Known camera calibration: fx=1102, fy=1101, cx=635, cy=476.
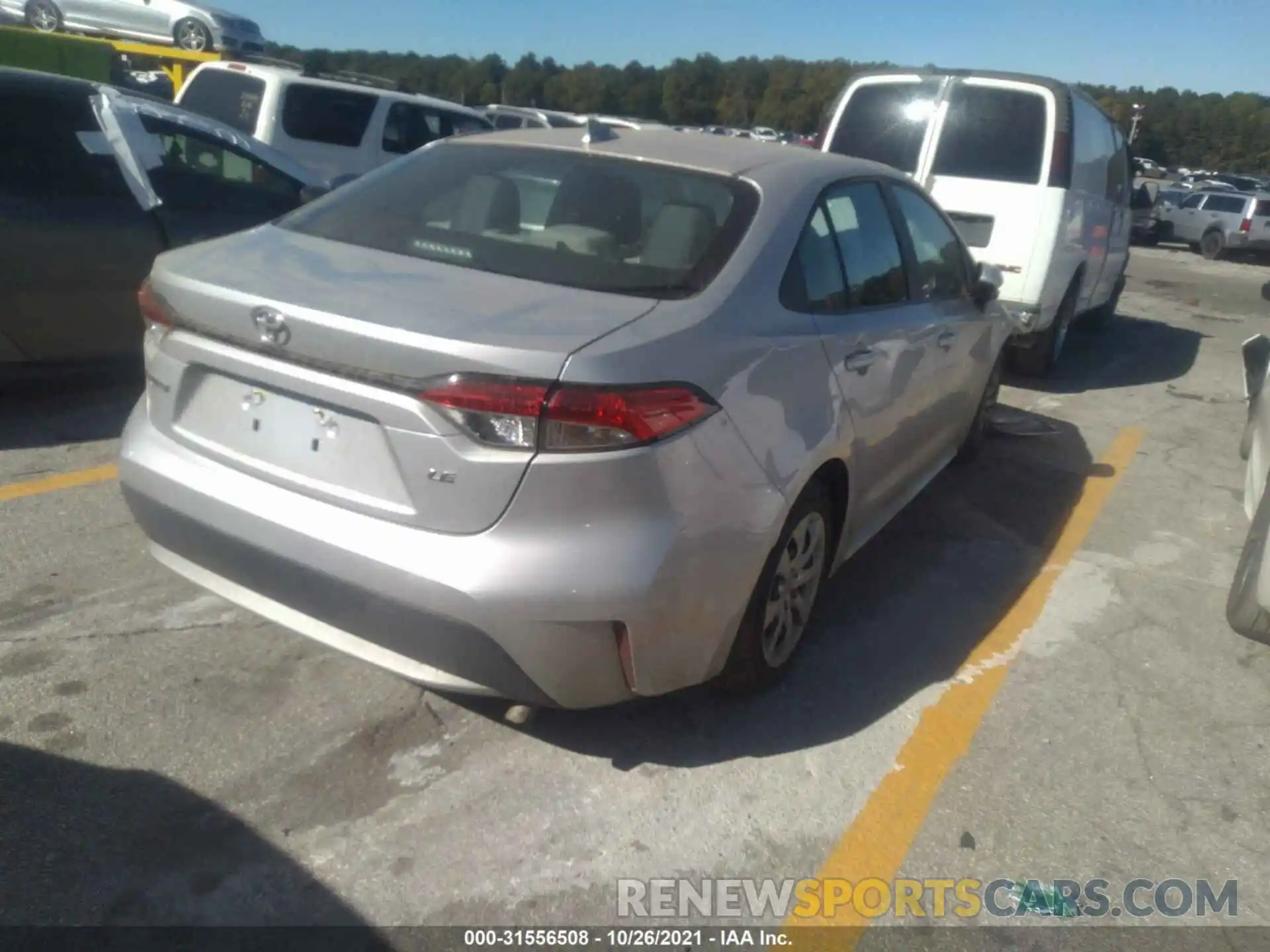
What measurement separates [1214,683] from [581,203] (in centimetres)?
281

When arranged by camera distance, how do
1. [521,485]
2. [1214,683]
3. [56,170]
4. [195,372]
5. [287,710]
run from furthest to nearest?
[56,170], [1214,683], [287,710], [195,372], [521,485]


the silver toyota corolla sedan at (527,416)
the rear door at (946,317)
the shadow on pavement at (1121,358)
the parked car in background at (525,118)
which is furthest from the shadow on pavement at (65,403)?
the parked car in background at (525,118)

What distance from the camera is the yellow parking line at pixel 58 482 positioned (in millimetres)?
4566

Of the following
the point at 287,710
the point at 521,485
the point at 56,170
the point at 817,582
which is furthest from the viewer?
the point at 56,170

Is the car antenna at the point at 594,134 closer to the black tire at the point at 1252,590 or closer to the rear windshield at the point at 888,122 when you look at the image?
the black tire at the point at 1252,590

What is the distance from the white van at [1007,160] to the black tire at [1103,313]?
7.99 feet

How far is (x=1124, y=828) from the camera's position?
3062 mm

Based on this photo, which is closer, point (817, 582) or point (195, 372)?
point (195, 372)

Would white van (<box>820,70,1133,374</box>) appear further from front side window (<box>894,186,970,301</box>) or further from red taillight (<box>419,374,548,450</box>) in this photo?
red taillight (<box>419,374,548,450</box>)

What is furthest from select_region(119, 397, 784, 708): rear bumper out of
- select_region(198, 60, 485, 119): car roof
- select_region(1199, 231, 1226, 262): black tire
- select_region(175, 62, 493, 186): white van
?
select_region(1199, 231, 1226, 262): black tire

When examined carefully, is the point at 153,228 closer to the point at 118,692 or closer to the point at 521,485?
the point at 118,692

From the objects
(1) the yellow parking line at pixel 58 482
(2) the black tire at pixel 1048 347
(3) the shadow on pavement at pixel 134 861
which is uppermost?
(2) the black tire at pixel 1048 347

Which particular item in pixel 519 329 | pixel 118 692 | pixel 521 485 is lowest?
pixel 118 692

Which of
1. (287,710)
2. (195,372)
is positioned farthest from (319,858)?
(195,372)
